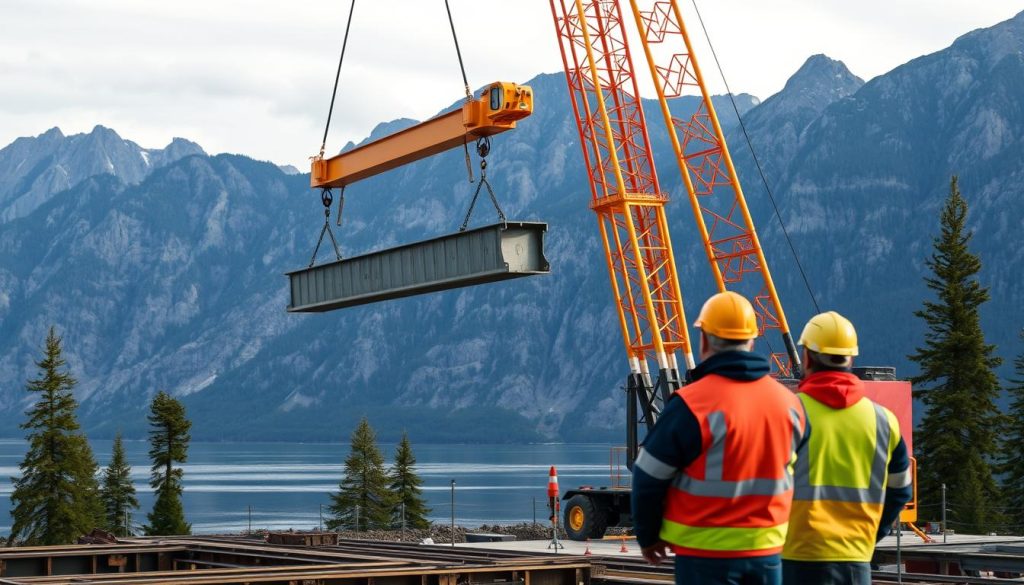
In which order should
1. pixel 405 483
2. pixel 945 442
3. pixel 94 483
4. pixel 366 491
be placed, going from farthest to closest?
pixel 366 491 < pixel 405 483 < pixel 94 483 < pixel 945 442

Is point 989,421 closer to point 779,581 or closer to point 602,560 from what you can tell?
point 602,560

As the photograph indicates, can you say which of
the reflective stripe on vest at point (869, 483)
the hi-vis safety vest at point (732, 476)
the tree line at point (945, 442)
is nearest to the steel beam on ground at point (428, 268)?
the reflective stripe on vest at point (869, 483)

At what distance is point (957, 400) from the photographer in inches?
2527

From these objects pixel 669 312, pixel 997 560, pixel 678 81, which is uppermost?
pixel 678 81

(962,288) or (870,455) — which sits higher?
(962,288)

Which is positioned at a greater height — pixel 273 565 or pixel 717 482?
pixel 717 482

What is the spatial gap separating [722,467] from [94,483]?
2917 inches

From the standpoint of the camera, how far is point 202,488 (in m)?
198

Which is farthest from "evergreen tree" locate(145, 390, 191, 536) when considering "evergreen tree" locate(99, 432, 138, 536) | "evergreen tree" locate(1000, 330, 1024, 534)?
"evergreen tree" locate(1000, 330, 1024, 534)

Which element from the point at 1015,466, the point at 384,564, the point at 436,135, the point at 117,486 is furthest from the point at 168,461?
the point at 384,564

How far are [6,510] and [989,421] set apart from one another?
116 meters

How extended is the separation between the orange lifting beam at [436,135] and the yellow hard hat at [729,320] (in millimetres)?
16754

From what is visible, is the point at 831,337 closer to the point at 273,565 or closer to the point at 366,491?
the point at 273,565

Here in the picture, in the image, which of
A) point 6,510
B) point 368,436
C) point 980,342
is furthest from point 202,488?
point 980,342
